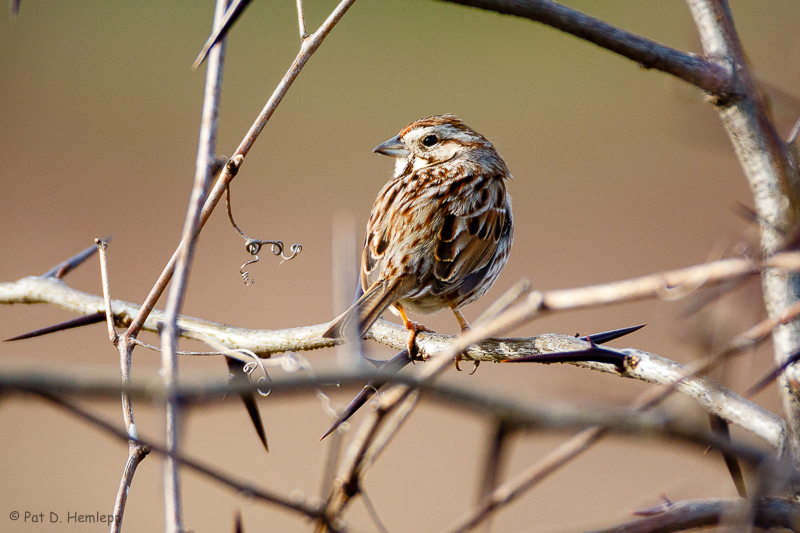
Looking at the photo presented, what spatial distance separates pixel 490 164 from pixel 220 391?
2.72 m

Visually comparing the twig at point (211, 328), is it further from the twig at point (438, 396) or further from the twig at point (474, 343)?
the twig at point (438, 396)

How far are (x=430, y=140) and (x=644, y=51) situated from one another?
2.25 meters

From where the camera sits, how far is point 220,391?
0.33 meters

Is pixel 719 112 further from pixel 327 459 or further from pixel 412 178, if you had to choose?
pixel 412 178

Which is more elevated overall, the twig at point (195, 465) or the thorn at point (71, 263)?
the thorn at point (71, 263)

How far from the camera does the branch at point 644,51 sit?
72cm

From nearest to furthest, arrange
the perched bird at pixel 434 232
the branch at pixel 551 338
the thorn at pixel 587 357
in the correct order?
1. the branch at pixel 551 338
2. the thorn at pixel 587 357
3. the perched bird at pixel 434 232

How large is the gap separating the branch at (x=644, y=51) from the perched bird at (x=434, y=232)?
123 centimetres

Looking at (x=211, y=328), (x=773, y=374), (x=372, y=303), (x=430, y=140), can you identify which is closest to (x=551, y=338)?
(x=773, y=374)

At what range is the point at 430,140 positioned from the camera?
2.98 metres

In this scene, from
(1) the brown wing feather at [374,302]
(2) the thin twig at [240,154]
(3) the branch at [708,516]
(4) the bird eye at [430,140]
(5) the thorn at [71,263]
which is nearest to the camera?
(3) the branch at [708,516]

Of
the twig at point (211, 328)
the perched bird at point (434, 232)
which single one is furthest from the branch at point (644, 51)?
the perched bird at point (434, 232)

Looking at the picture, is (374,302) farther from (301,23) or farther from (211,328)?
(301,23)

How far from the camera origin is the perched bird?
2279mm
